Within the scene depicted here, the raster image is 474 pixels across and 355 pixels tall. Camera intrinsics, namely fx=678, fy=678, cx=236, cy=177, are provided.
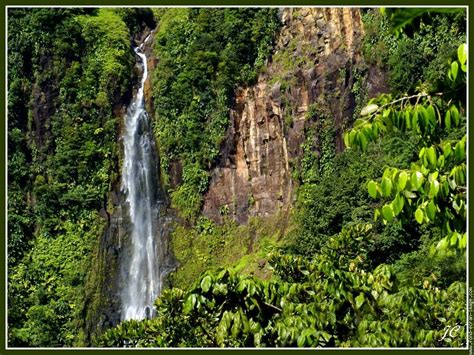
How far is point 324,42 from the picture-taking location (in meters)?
23.7

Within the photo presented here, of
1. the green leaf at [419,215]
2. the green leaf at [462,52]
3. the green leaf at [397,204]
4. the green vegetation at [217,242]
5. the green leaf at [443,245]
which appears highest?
the green leaf at [462,52]

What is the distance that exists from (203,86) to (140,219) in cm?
569

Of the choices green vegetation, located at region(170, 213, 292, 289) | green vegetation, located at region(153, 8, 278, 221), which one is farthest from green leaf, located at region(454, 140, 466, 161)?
green vegetation, located at region(153, 8, 278, 221)

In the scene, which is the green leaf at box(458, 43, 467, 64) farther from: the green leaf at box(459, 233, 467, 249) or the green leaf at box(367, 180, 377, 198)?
the green leaf at box(459, 233, 467, 249)

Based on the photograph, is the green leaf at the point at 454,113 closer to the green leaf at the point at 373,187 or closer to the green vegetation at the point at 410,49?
the green leaf at the point at 373,187

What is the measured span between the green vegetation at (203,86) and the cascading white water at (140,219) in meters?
0.63

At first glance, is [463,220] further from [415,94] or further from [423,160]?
[415,94]

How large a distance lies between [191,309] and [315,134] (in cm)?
1978

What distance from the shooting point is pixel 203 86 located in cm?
2609

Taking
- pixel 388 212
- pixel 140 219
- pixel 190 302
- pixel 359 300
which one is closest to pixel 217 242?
pixel 140 219

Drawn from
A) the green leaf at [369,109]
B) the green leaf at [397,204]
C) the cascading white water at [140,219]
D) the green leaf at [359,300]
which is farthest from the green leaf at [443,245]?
the cascading white water at [140,219]

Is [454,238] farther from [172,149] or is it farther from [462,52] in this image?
[172,149]

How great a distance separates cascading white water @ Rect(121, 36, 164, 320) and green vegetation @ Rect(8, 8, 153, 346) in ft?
2.40

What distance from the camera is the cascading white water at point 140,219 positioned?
23672mm
